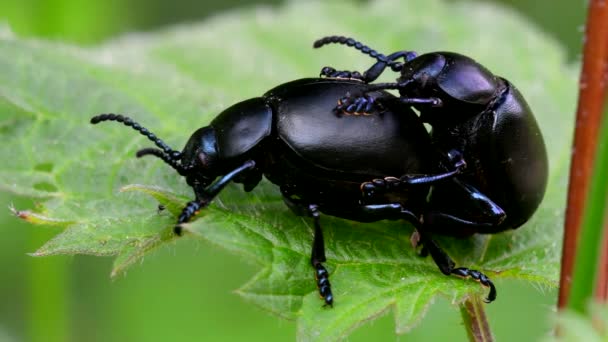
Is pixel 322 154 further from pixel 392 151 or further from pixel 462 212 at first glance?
pixel 462 212

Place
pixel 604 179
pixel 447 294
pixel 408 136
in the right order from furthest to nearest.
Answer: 1. pixel 408 136
2. pixel 447 294
3. pixel 604 179

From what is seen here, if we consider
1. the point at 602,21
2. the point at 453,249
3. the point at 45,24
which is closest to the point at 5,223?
the point at 45,24

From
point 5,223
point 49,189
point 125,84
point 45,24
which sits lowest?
point 5,223

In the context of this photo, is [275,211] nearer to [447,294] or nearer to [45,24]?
[447,294]

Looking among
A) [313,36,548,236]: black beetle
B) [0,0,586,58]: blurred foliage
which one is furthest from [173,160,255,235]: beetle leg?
[0,0,586,58]: blurred foliage

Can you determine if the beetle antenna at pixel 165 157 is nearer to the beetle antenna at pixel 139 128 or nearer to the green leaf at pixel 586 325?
the beetle antenna at pixel 139 128

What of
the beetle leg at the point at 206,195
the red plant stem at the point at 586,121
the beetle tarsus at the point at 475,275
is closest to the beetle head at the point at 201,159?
the beetle leg at the point at 206,195

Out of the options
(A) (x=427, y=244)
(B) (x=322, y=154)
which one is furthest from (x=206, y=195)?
(A) (x=427, y=244)
